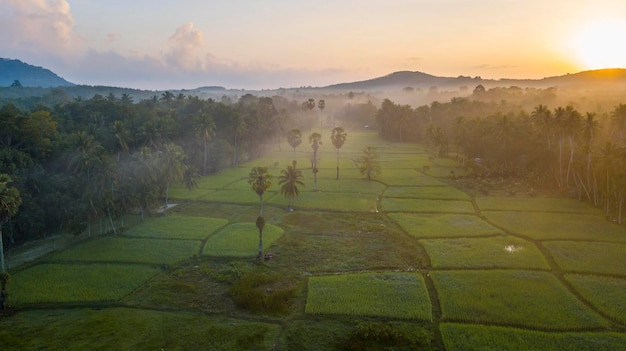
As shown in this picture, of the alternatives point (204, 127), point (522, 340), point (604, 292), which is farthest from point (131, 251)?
point (204, 127)

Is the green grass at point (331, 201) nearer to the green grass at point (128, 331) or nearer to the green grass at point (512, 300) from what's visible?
the green grass at point (512, 300)

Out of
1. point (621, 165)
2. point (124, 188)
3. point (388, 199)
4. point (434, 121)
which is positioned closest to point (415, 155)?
point (434, 121)

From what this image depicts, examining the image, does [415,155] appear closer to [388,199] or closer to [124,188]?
[388,199]

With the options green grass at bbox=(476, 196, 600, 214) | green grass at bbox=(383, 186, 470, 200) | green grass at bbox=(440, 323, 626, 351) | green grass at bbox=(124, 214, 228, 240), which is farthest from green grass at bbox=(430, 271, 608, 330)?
green grass at bbox=(383, 186, 470, 200)

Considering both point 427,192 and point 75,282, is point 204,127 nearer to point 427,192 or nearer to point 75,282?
point 427,192

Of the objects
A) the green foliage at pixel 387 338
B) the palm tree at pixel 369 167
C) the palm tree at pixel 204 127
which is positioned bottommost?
the green foliage at pixel 387 338

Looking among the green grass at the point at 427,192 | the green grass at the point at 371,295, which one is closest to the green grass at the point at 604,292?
the green grass at the point at 371,295
